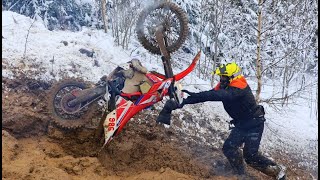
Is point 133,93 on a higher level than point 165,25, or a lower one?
lower

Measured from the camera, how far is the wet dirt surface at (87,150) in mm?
5449

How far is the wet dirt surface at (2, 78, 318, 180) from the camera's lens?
17.9 ft

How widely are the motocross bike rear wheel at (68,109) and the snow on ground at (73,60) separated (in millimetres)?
1279

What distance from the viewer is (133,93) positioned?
607 centimetres

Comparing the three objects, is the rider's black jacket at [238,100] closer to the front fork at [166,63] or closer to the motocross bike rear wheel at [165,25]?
the front fork at [166,63]

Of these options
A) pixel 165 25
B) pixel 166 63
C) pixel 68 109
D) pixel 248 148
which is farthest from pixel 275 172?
pixel 68 109

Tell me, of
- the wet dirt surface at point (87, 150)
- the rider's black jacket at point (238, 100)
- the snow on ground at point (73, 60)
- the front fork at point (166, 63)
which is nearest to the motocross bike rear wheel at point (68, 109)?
the wet dirt surface at point (87, 150)

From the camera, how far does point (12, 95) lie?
6.82 m

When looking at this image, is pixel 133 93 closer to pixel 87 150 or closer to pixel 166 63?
pixel 166 63

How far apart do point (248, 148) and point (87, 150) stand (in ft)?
9.06

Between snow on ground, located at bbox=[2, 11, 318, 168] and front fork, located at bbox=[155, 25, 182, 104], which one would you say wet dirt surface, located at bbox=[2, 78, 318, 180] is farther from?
front fork, located at bbox=[155, 25, 182, 104]

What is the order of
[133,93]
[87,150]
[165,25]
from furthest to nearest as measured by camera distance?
[165,25] < [87,150] < [133,93]

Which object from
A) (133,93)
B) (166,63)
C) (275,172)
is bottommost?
(275,172)

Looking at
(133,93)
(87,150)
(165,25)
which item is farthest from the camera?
(165,25)
